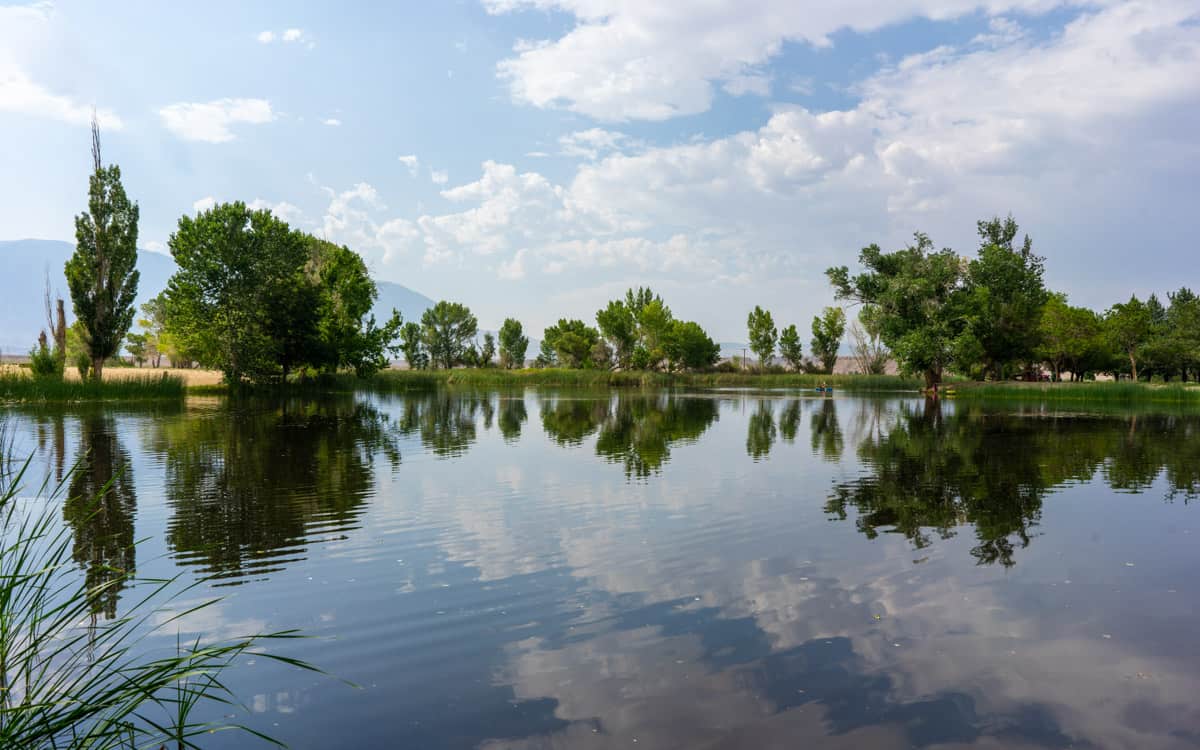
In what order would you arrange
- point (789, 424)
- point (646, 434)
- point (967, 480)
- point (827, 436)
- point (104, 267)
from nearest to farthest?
point (967, 480), point (827, 436), point (646, 434), point (789, 424), point (104, 267)

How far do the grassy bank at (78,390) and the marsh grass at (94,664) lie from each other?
33150mm

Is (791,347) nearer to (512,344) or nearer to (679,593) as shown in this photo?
(512,344)

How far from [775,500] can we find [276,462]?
13.5 meters

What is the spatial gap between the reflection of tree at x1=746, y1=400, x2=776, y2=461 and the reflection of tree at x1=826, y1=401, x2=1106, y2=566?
3.28 meters

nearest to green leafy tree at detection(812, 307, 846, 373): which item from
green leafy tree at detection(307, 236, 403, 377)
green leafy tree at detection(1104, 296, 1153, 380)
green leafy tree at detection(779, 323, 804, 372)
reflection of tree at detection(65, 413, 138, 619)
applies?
green leafy tree at detection(779, 323, 804, 372)

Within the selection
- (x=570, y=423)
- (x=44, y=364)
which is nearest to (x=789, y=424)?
(x=570, y=423)

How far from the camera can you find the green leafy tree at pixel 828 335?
392 ft

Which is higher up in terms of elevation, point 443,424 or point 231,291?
point 231,291

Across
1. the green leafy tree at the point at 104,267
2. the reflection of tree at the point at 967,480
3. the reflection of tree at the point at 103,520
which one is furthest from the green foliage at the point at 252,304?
the reflection of tree at the point at 967,480

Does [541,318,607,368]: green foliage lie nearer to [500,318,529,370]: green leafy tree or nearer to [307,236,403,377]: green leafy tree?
[500,318,529,370]: green leafy tree

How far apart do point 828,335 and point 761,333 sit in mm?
11696

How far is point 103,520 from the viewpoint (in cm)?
1228

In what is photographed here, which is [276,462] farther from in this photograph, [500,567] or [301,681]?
[301,681]

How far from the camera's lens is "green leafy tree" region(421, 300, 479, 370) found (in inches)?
4710
